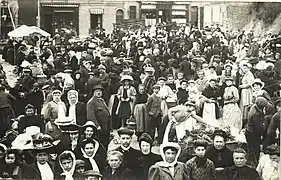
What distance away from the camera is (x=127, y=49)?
2.53 metres

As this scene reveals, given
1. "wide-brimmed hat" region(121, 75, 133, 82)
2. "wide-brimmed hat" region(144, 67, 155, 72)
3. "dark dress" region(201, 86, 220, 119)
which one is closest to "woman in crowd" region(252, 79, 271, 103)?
"dark dress" region(201, 86, 220, 119)

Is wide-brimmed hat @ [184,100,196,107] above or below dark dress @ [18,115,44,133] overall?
above

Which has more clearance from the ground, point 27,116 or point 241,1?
point 241,1

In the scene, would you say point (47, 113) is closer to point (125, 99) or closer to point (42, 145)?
point (42, 145)

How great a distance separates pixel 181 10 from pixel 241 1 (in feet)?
1.03

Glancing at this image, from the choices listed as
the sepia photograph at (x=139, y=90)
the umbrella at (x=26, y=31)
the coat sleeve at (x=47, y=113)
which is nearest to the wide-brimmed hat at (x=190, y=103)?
the sepia photograph at (x=139, y=90)

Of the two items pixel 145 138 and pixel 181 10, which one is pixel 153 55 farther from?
pixel 145 138

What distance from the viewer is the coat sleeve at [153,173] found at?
250 centimetres

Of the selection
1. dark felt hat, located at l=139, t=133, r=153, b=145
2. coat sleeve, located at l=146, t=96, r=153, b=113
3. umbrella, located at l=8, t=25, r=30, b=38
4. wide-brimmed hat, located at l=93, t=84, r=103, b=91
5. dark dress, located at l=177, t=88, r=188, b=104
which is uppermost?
umbrella, located at l=8, t=25, r=30, b=38

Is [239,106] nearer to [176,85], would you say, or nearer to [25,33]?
[176,85]

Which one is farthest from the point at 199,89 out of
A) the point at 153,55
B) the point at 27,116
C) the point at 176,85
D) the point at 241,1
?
the point at 27,116

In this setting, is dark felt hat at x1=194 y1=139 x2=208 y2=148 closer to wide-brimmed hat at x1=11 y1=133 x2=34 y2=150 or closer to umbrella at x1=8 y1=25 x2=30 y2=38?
wide-brimmed hat at x1=11 y1=133 x2=34 y2=150

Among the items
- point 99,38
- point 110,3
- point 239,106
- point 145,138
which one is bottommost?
point 145,138

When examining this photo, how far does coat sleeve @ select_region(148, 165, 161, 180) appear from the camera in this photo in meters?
2.50
